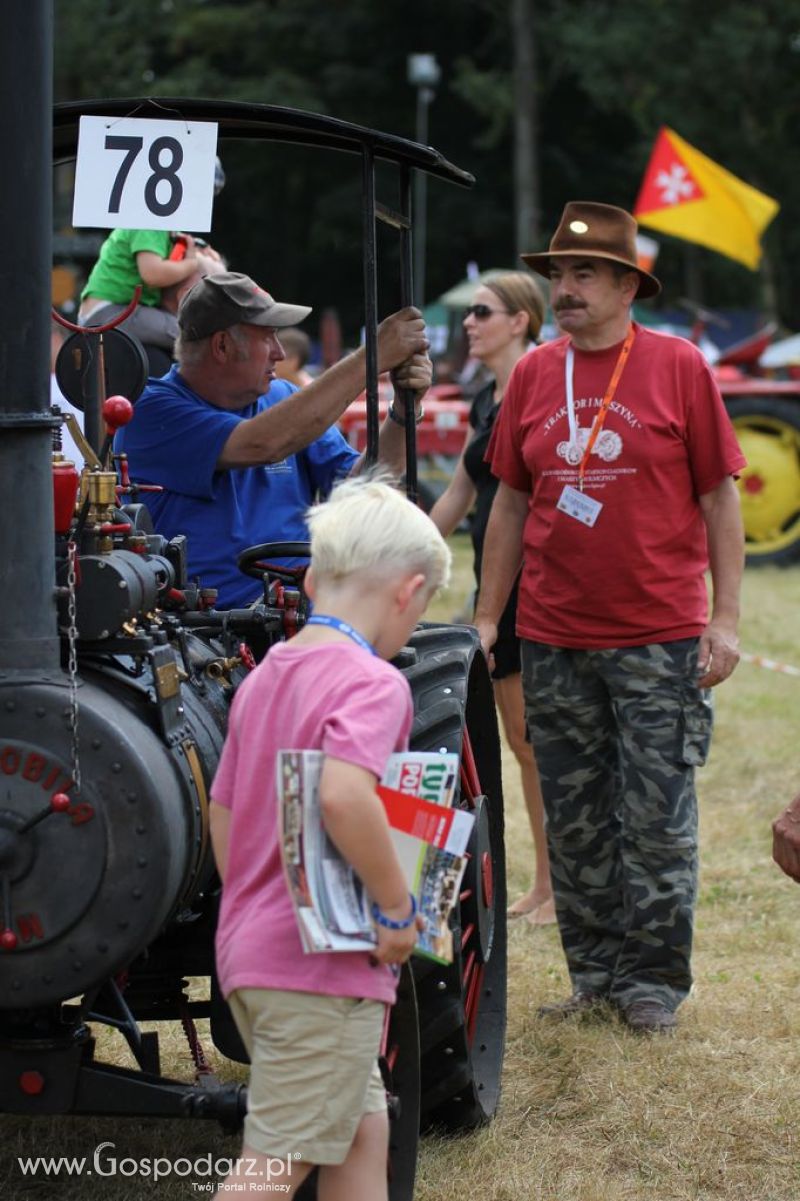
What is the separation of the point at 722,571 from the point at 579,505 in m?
0.39

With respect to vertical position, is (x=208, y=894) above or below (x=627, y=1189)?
above

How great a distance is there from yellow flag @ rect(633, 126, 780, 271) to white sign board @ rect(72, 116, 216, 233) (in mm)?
15330

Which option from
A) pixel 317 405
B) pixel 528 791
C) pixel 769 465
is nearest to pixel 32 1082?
pixel 317 405

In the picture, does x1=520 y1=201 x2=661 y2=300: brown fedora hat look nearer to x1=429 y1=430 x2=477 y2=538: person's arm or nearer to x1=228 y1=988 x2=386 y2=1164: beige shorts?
x1=429 y1=430 x2=477 y2=538: person's arm

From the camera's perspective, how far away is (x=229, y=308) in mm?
3814

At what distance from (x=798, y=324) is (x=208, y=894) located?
3807 cm

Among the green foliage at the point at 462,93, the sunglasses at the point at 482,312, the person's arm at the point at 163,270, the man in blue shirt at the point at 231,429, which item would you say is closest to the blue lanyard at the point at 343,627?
the man in blue shirt at the point at 231,429

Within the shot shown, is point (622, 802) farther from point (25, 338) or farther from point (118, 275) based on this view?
point (25, 338)

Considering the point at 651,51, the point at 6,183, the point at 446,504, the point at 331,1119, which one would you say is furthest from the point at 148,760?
the point at 651,51

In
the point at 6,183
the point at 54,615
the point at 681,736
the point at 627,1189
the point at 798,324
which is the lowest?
the point at 798,324

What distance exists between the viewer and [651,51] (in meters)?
33.6

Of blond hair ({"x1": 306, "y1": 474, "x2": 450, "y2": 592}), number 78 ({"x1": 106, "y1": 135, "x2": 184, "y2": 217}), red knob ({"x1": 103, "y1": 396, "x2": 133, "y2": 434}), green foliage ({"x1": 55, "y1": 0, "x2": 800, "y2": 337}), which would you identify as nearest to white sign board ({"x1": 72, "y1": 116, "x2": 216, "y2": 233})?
number 78 ({"x1": 106, "y1": 135, "x2": 184, "y2": 217})

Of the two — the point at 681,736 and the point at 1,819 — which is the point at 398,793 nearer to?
the point at 1,819

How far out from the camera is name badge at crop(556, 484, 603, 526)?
4406 millimetres
